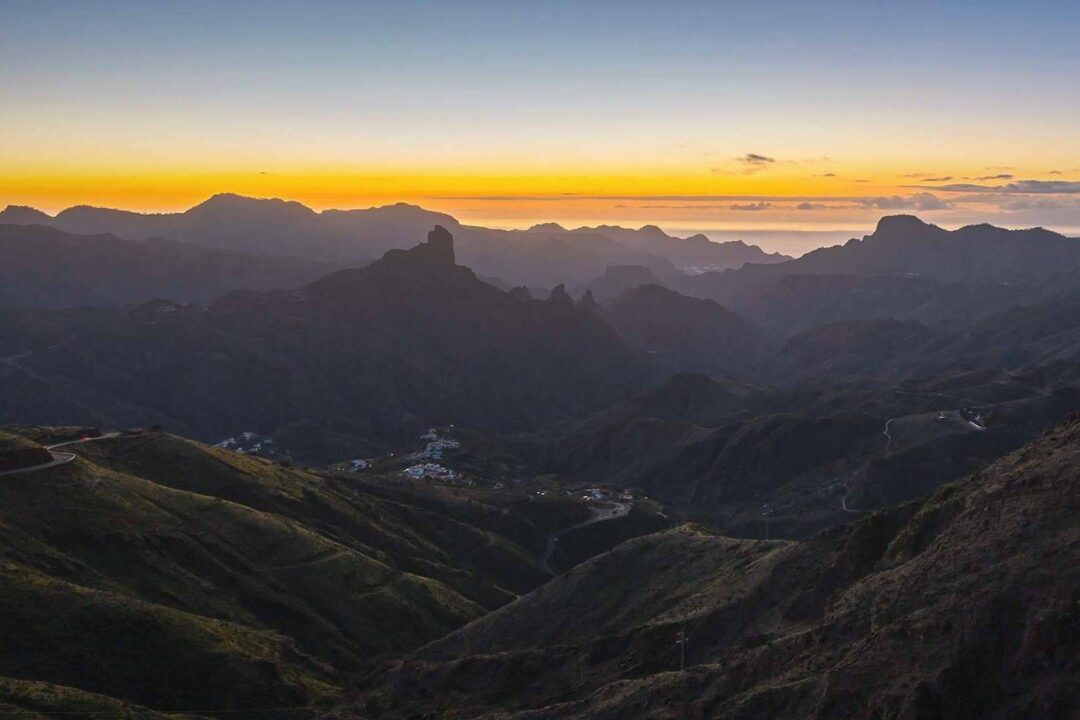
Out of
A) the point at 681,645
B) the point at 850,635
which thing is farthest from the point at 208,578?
the point at 850,635

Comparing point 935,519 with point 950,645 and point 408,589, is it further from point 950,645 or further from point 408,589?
point 408,589

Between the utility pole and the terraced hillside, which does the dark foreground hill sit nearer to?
the utility pole

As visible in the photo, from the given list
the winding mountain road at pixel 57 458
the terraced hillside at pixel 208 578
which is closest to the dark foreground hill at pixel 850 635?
the terraced hillside at pixel 208 578

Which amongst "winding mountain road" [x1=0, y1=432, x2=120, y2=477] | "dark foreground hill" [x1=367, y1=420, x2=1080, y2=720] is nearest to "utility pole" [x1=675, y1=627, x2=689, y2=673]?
"dark foreground hill" [x1=367, y1=420, x2=1080, y2=720]

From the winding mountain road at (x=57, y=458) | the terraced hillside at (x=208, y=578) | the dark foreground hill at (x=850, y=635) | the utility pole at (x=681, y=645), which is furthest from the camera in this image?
the winding mountain road at (x=57, y=458)

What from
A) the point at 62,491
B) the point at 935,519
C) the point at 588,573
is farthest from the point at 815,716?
the point at 62,491

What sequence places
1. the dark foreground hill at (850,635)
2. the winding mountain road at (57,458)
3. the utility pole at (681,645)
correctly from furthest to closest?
the winding mountain road at (57,458)
the utility pole at (681,645)
the dark foreground hill at (850,635)

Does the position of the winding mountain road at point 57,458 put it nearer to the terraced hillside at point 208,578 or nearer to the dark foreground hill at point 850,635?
the terraced hillside at point 208,578
